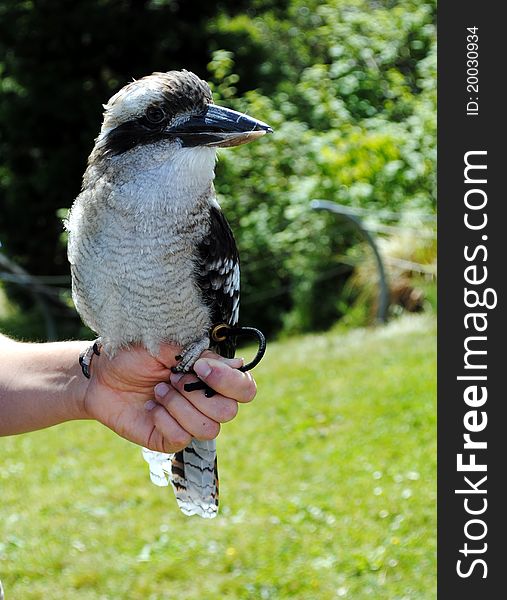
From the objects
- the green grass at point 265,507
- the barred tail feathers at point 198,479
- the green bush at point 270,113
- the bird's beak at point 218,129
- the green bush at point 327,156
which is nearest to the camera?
the bird's beak at point 218,129

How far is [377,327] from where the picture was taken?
8.27 metres

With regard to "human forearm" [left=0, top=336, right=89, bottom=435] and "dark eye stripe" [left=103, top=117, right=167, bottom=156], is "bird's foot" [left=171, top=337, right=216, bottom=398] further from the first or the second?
"dark eye stripe" [left=103, top=117, right=167, bottom=156]

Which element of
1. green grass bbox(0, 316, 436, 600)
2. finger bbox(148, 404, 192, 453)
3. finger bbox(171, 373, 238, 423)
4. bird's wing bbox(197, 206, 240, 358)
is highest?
bird's wing bbox(197, 206, 240, 358)

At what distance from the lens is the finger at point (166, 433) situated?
2.05 metres

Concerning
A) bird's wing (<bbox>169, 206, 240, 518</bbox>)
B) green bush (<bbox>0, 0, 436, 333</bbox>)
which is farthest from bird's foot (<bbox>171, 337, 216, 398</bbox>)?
green bush (<bbox>0, 0, 436, 333</bbox>)

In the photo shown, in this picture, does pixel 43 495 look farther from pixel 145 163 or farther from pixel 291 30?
pixel 291 30

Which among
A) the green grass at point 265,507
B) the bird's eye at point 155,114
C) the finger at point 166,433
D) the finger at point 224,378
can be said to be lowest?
the green grass at point 265,507

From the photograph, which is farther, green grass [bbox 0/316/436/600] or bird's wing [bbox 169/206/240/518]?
green grass [bbox 0/316/436/600]

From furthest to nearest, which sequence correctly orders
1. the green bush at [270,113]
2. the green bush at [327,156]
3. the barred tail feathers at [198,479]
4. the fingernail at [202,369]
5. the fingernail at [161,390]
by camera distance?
the green bush at [270,113], the green bush at [327,156], the barred tail feathers at [198,479], the fingernail at [161,390], the fingernail at [202,369]

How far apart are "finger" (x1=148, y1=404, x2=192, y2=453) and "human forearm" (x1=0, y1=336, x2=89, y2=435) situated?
22 cm

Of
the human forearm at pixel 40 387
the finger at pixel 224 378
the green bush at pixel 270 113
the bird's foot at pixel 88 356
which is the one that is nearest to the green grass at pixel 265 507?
the human forearm at pixel 40 387

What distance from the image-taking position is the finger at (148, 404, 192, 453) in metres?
2.05

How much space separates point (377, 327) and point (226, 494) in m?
3.87

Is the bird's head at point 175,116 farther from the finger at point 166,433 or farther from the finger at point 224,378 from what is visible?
the finger at point 166,433
